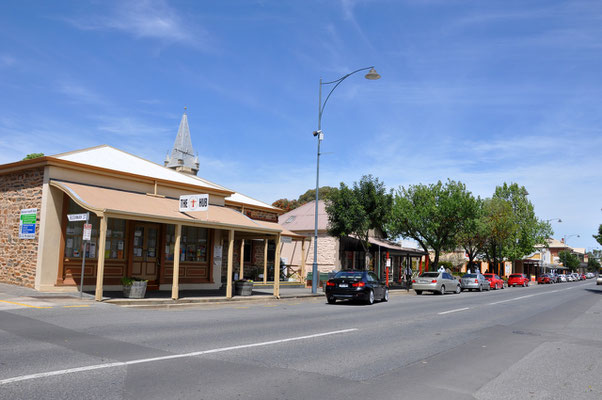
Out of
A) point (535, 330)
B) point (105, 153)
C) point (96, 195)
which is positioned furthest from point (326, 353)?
point (105, 153)

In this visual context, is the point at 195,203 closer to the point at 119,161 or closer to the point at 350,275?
the point at 119,161

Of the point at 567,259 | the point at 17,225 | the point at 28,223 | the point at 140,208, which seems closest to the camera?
the point at 140,208

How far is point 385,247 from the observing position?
3734 centimetres

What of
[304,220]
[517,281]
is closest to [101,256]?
[304,220]

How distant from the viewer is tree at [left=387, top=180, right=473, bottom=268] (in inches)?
1401

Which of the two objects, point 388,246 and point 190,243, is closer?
point 190,243

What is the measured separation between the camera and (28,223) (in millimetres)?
17047

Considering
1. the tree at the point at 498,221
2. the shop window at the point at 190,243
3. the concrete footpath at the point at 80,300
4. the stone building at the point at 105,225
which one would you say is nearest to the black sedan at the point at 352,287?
the stone building at the point at 105,225

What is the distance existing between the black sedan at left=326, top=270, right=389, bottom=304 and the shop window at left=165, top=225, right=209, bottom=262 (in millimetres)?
6133

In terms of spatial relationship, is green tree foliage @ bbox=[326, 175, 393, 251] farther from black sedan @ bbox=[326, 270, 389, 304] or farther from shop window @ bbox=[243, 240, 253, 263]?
black sedan @ bbox=[326, 270, 389, 304]

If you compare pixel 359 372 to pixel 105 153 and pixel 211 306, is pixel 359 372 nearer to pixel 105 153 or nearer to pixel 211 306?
pixel 211 306

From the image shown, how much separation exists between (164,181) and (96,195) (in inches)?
150

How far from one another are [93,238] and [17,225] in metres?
2.71

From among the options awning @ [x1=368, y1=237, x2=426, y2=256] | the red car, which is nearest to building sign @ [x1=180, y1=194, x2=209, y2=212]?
awning @ [x1=368, y1=237, x2=426, y2=256]
